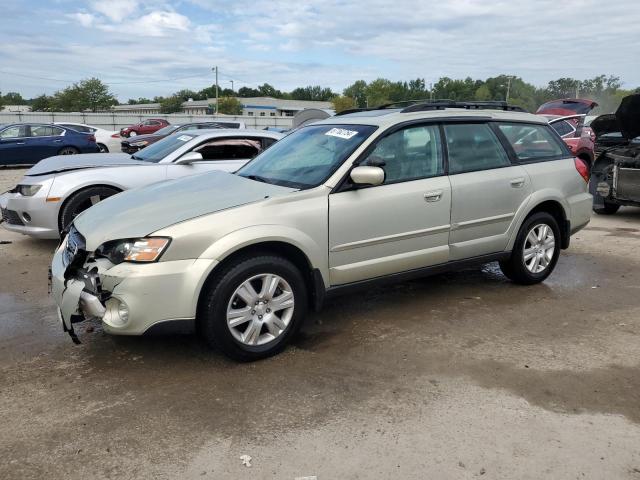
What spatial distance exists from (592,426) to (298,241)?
2.04 metres

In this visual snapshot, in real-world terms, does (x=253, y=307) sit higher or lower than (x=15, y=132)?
lower

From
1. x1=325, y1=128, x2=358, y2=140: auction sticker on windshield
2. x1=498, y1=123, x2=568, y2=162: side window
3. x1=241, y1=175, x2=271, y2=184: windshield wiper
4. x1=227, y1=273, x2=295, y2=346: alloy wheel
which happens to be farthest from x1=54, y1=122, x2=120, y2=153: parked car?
x1=227, y1=273, x2=295, y2=346: alloy wheel

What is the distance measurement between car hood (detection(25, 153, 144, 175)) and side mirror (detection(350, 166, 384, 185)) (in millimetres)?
4051

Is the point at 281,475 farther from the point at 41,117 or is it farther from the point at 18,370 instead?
the point at 41,117

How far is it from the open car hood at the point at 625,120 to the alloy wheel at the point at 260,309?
279 inches

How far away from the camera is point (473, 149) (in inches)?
189

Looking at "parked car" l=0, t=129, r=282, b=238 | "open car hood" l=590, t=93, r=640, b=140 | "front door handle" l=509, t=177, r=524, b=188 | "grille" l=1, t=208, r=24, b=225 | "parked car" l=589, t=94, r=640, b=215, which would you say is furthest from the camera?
"parked car" l=589, t=94, r=640, b=215

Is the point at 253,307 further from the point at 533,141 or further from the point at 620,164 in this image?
the point at 620,164

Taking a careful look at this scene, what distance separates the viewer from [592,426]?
115 inches

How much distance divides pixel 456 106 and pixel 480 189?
913 millimetres

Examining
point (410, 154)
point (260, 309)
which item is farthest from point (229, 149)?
point (260, 309)

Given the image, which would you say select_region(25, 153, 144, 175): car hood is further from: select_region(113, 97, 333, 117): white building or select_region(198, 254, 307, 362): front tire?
select_region(113, 97, 333, 117): white building

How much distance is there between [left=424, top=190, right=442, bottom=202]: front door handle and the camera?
171 inches

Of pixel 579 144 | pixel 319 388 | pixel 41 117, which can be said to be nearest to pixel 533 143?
pixel 319 388
